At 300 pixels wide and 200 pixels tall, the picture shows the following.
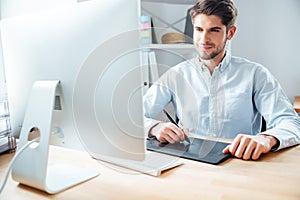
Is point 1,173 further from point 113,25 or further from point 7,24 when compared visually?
point 113,25

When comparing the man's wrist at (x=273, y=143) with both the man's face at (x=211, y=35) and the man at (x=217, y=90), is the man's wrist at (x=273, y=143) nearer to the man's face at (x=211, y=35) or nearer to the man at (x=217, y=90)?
the man at (x=217, y=90)

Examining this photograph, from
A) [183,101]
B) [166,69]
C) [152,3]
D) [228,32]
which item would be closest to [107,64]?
[183,101]

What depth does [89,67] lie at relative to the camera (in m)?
0.69

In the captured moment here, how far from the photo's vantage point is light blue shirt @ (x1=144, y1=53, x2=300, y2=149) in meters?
1.49

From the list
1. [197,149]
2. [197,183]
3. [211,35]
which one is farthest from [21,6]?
[197,183]

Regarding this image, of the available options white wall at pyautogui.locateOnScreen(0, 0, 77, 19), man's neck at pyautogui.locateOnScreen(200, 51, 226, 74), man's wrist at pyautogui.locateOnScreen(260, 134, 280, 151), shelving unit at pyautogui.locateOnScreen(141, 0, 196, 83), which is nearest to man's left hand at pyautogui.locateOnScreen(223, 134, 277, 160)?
man's wrist at pyautogui.locateOnScreen(260, 134, 280, 151)

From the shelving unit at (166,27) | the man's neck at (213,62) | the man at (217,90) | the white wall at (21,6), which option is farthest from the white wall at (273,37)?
the white wall at (21,6)

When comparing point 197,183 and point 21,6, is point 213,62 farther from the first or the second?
point 21,6

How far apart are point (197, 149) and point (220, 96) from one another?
0.62 meters

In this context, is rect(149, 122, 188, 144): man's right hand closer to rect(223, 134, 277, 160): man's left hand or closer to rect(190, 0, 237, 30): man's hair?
rect(223, 134, 277, 160): man's left hand

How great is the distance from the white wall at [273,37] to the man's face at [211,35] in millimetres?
844

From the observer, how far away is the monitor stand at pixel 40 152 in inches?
29.4

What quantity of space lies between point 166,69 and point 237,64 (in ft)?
1.38

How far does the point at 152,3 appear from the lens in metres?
2.21
